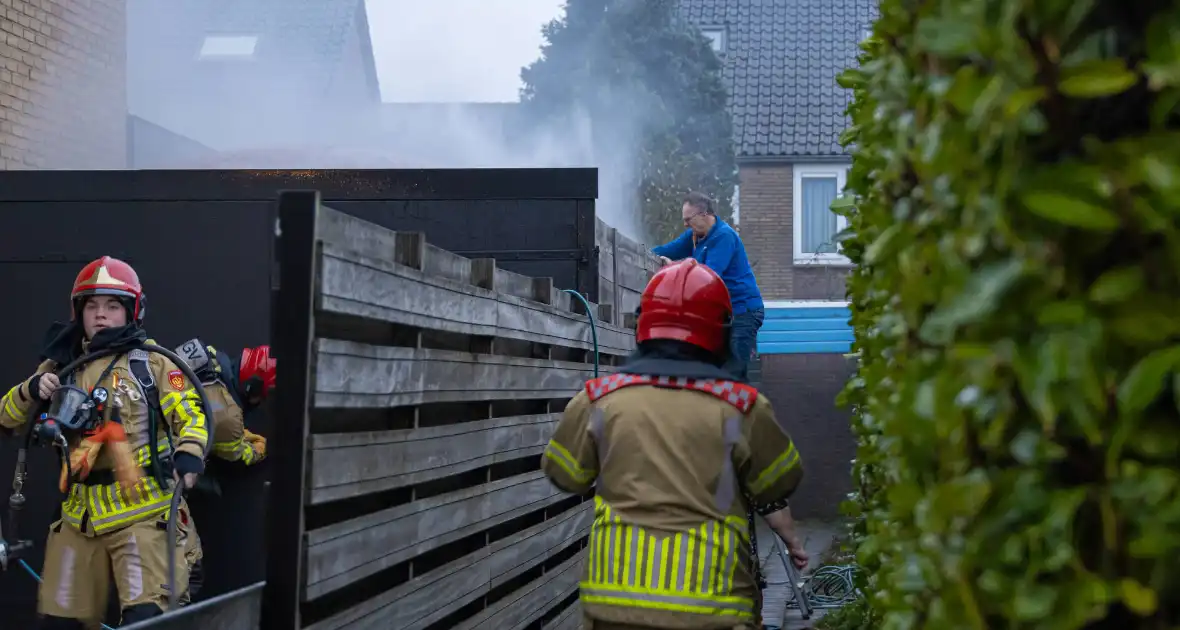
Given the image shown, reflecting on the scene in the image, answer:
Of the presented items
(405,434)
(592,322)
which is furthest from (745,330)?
(405,434)

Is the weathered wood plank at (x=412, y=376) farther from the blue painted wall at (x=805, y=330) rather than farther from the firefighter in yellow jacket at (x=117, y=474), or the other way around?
the blue painted wall at (x=805, y=330)

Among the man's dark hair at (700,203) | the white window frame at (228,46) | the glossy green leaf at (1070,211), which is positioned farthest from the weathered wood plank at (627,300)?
the white window frame at (228,46)

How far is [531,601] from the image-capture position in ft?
18.4

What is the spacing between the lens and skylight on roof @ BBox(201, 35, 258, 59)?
2431cm

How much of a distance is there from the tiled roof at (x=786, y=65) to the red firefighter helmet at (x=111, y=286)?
2257cm

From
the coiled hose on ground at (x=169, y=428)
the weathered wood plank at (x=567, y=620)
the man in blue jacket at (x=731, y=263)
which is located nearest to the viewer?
the coiled hose on ground at (x=169, y=428)

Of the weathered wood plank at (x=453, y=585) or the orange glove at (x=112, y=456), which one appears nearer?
the weathered wood plank at (x=453, y=585)

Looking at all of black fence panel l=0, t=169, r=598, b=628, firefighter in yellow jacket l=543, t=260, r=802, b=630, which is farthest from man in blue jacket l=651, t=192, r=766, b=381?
firefighter in yellow jacket l=543, t=260, r=802, b=630

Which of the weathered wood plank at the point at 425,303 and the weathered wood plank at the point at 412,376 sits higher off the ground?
the weathered wood plank at the point at 425,303

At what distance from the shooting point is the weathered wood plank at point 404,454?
3357 millimetres

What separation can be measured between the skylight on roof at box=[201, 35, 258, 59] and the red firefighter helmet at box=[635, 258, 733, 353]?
21.6m

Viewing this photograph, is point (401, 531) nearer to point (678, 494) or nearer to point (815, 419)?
point (678, 494)

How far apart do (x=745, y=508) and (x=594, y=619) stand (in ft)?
1.65

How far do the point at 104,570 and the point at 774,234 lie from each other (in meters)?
23.1
